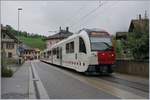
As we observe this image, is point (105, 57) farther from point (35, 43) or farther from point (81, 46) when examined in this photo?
point (35, 43)

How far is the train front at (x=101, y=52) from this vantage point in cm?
2605

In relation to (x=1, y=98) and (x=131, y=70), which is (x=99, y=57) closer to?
(x=131, y=70)

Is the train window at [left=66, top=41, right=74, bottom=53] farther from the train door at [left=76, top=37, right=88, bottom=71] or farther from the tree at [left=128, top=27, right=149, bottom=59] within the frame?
the tree at [left=128, top=27, right=149, bottom=59]

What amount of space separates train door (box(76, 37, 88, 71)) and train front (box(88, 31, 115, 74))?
0.66m

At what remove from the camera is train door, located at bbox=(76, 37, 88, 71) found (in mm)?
26528

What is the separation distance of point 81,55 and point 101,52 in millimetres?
1798

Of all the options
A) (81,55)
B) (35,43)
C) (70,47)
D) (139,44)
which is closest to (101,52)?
(81,55)

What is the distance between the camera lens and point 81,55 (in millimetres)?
27219

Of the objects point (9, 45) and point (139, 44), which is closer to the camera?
point (139, 44)

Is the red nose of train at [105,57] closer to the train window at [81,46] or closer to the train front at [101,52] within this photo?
the train front at [101,52]

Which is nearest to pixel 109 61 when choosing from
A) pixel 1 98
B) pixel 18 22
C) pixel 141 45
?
pixel 141 45

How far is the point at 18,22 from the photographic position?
216 feet

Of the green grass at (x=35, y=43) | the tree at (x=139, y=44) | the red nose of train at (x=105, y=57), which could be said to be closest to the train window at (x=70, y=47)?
the red nose of train at (x=105, y=57)

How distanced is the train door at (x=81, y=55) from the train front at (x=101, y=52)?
0.66 metres
